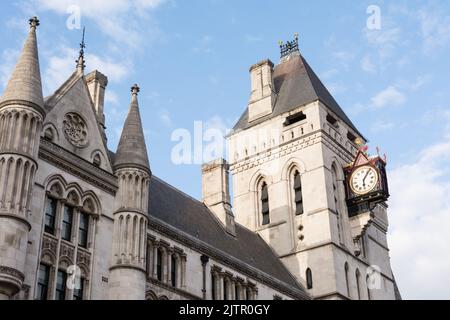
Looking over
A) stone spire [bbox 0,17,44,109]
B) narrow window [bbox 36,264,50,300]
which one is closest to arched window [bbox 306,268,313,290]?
narrow window [bbox 36,264,50,300]

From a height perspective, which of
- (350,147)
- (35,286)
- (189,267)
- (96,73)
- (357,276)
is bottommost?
(35,286)

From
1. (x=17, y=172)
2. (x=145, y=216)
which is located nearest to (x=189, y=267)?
(x=145, y=216)

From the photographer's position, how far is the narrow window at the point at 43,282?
1212 inches

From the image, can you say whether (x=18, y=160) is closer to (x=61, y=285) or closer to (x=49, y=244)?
(x=49, y=244)

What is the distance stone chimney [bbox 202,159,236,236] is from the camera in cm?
5062

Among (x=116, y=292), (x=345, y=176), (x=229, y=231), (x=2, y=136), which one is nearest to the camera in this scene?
(x=2, y=136)

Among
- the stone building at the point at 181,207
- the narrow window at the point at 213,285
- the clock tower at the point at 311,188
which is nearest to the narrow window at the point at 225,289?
the stone building at the point at 181,207

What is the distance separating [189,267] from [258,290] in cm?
674

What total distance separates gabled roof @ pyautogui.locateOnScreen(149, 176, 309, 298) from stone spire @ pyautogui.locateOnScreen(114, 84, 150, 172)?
346 centimetres

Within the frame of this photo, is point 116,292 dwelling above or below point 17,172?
below

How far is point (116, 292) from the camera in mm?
33500

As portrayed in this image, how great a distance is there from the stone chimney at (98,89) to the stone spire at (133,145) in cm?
266

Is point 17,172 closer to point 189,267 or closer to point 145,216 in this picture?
point 145,216

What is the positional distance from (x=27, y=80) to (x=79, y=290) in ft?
30.3
